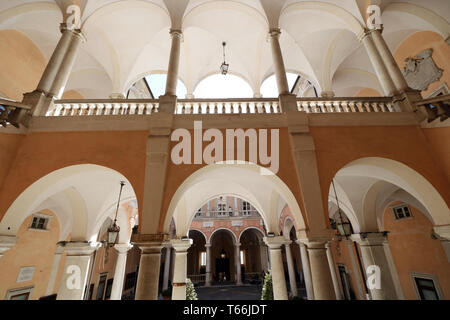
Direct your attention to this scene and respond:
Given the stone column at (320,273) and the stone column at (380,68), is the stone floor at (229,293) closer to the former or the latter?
the stone column at (320,273)

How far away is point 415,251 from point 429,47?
7.98 m

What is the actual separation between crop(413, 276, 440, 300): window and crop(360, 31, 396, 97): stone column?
7.75 meters

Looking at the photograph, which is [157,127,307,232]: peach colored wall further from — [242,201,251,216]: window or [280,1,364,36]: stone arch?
[242,201,251,216]: window

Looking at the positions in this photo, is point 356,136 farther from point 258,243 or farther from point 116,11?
point 258,243

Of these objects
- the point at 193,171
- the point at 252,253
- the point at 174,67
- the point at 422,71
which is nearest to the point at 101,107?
the point at 174,67

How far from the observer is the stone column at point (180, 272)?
26.0ft

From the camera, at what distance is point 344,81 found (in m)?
10.8

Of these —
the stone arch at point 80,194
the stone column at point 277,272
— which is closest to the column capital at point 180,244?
the stone arch at point 80,194

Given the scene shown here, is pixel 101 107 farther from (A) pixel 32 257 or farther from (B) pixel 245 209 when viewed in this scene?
(B) pixel 245 209

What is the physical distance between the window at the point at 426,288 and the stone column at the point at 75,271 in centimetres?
1236

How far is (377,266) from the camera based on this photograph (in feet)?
21.6

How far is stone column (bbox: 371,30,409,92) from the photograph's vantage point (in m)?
5.73

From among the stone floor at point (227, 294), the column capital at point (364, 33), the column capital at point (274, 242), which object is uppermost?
the column capital at point (364, 33)

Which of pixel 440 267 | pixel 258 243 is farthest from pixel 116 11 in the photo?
pixel 258 243
